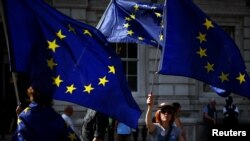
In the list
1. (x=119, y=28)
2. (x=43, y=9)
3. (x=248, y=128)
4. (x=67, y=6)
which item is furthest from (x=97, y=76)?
(x=67, y=6)

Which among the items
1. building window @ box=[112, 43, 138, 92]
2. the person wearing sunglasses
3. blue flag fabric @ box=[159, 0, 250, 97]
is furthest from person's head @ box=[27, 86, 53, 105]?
building window @ box=[112, 43, 138, 92]

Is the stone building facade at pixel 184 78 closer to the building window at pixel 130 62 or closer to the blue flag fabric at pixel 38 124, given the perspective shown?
the building window at pixel 130 62

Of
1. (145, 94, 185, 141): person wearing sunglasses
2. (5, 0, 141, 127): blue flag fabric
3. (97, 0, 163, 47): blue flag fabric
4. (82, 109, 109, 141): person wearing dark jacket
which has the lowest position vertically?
(82, 109, 109, 141): person wearing dark jacket

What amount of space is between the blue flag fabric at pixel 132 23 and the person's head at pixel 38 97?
360cm

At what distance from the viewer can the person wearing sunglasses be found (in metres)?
6.87

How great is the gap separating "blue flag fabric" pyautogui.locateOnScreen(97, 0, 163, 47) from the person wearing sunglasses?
2455 mm

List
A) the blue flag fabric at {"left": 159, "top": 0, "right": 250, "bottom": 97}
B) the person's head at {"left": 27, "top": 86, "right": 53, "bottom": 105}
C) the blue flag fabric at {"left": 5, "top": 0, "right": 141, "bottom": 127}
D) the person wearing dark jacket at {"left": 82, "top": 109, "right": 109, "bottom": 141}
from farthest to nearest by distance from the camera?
the person wearing dark jacket at {"left": 82, "top": 109, "right": 109, "bottom": 141} < the blue flag fabric at {"left": 159, "top": 0, "right": 250, "bottom": 97} < the blue flag fabric at {"left": 5, "top": 0, "right": 141, "bottom": 127} < the person's head at {"left": 27, "top": 86, "right": 53, "bottom": 105}

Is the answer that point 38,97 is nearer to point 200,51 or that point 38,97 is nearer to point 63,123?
point 63,123

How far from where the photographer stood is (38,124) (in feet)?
18.8

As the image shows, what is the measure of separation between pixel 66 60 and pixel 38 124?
93 cm

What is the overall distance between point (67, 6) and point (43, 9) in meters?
12.4

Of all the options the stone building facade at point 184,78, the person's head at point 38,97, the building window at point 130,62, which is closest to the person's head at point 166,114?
the person's head at point 38,97

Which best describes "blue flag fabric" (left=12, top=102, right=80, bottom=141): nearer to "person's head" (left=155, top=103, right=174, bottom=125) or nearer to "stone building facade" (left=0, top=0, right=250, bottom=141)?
"person's head" (left=155, top=103, right=174, bottom=125)

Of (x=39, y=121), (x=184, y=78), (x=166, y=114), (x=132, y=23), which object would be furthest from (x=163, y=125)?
(x=184, y=78)
